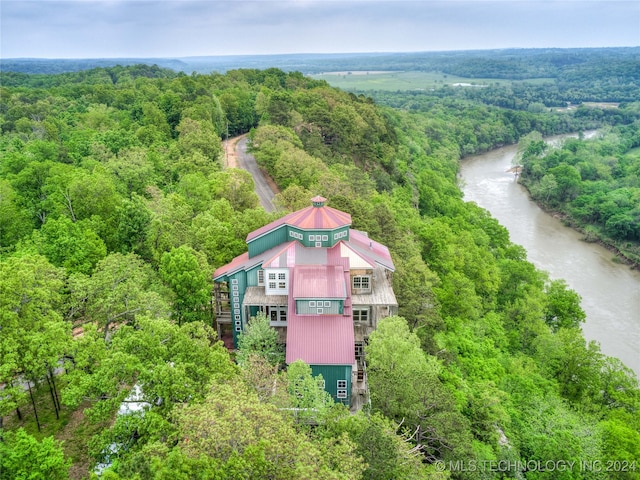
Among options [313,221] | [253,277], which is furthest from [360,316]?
[253,277]

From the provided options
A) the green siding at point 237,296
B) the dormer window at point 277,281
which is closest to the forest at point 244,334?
the green siding at point 237,296

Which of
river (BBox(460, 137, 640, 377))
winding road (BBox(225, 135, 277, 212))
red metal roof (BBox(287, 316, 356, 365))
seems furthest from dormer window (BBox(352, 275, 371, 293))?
river (BBox(460, 137, 640, 377))

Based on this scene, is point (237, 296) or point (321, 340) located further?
point (237, 296)

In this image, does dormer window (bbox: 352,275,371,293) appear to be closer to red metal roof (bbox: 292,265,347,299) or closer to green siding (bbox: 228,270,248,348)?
red metal roof (bbox: 292,265,347,299)

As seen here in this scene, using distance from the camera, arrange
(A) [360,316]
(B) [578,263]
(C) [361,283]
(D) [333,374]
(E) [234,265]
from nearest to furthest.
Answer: (D) [333,374] < (A) [360,316] < (C) [361,283] < (E) [234,265] < (B) [578,263]

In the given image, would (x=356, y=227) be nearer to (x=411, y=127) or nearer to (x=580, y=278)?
(x=580, y=278)

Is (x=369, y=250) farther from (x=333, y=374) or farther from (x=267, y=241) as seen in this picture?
(x=333, y=374)
